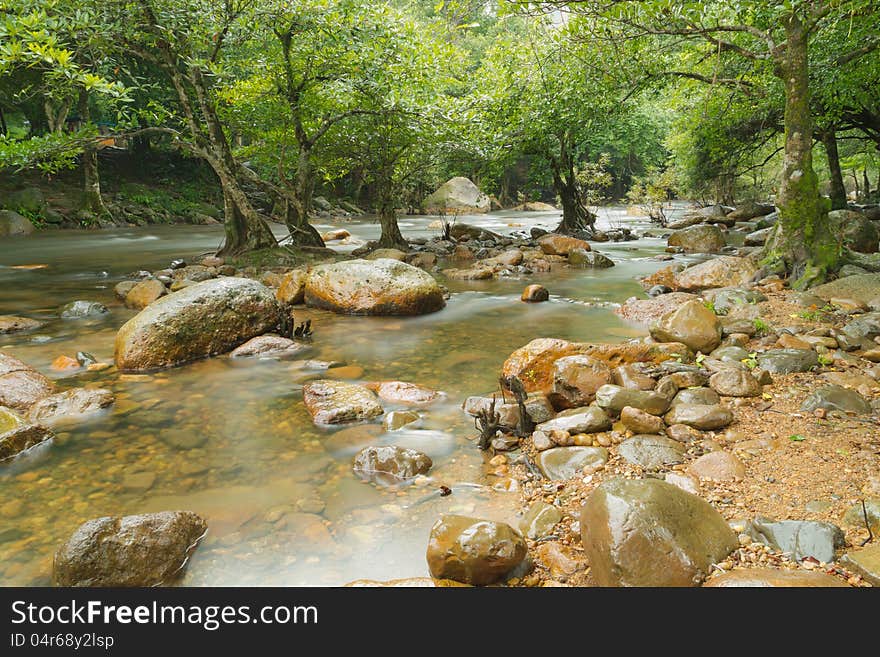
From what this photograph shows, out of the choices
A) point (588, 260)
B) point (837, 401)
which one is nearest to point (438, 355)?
point (837, 401)

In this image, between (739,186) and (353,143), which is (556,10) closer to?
(353,143)

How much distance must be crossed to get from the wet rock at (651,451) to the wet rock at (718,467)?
0.56 ft

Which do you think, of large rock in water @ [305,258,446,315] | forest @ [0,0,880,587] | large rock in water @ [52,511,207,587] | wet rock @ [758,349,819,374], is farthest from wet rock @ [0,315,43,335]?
wet rock @ [758,349,819,374]

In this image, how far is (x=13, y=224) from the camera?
2214cm

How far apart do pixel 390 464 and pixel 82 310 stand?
25.2ft

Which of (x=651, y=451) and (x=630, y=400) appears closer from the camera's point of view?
(x=651, y=451)

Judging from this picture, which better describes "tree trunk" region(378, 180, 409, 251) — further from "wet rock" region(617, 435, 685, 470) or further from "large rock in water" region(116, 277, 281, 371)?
"wet rock" region(617, 435, 685, 470)

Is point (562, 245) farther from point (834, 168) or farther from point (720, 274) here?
point (834, 168)

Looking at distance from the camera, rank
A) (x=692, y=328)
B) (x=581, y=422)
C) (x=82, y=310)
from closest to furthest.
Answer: (x=581, y=422)
(x=692, y=328)
(x=82, y=310)

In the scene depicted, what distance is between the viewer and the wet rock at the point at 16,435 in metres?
4.18

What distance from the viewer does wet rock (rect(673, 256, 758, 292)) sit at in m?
9.69

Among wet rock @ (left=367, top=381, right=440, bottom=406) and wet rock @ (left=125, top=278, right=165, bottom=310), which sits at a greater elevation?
wet rock @ (left=125, top=278, right=165, bottom=310)

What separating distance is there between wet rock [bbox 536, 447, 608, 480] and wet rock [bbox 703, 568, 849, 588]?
1413 millimetres
